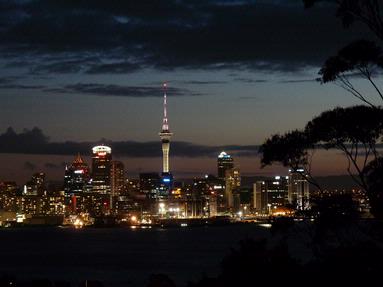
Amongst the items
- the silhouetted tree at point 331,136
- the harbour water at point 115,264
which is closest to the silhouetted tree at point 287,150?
the silhouetted tree at point 331,136

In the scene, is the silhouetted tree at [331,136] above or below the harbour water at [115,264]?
above

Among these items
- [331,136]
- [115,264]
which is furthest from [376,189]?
[115,264]

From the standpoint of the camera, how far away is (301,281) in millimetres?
17344

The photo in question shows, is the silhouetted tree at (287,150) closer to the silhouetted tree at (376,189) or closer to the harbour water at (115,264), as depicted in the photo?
the silhouetted tree at (376,189)

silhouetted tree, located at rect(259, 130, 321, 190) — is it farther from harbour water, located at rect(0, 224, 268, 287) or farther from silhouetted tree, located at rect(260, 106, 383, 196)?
harbour water, located at rect(0, 224, 268, 287)

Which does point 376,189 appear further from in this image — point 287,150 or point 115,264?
point 115,264

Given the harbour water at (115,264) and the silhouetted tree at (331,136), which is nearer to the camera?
the silhouetted tree at (331,136)

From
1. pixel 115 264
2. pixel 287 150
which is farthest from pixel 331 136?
pixel 115 264

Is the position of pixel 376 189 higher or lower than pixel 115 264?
higher

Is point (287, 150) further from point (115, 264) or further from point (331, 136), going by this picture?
point (115, 264)

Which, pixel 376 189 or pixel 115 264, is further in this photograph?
pixel 115 264

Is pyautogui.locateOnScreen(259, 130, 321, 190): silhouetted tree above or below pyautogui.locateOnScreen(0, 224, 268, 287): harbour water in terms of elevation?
above

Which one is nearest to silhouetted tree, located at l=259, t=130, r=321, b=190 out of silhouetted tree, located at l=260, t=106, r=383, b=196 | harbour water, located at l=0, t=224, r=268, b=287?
silhouetted tree, located at l=260, t=106, r=383, b=196

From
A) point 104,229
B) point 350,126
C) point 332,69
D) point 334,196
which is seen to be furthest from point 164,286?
point 104,229
